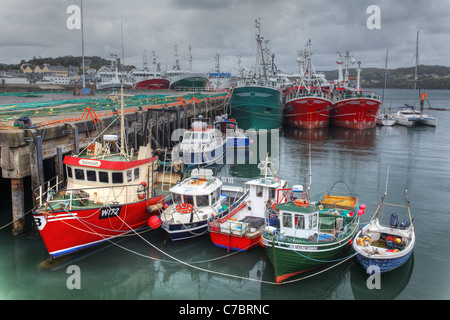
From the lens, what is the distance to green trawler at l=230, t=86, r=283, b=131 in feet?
169

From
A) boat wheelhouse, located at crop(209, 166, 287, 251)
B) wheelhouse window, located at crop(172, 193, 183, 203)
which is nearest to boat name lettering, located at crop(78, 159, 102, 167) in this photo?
wheelhouse window, located at crop(172, 193, 183, 203)

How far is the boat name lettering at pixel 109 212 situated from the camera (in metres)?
14.9

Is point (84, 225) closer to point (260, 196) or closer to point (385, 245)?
point (260, 196)

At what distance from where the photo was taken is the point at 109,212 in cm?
1513

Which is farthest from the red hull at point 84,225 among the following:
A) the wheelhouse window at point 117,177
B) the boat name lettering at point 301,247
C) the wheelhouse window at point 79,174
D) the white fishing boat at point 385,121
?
the white fishing boat at point 385,121

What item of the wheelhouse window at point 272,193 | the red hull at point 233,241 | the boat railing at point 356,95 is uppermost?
the boat railing at point 356,95

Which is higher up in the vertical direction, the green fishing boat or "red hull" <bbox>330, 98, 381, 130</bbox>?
"red hull" <bbox>330, 98, 381, 130</bbox>

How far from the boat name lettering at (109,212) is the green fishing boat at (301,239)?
6.28 meters

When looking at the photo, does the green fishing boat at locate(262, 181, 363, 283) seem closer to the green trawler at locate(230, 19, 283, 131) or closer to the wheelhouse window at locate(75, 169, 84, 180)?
the wheelhouse window at locate(75, 169, 84, 180)

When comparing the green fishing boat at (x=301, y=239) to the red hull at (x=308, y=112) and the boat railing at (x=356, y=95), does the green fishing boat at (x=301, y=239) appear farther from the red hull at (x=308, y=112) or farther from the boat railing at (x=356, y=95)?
the boat railing at (x=356, y=95)

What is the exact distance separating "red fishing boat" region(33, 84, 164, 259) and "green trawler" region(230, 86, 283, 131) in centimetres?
3511

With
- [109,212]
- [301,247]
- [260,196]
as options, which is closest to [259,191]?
[260,196]
